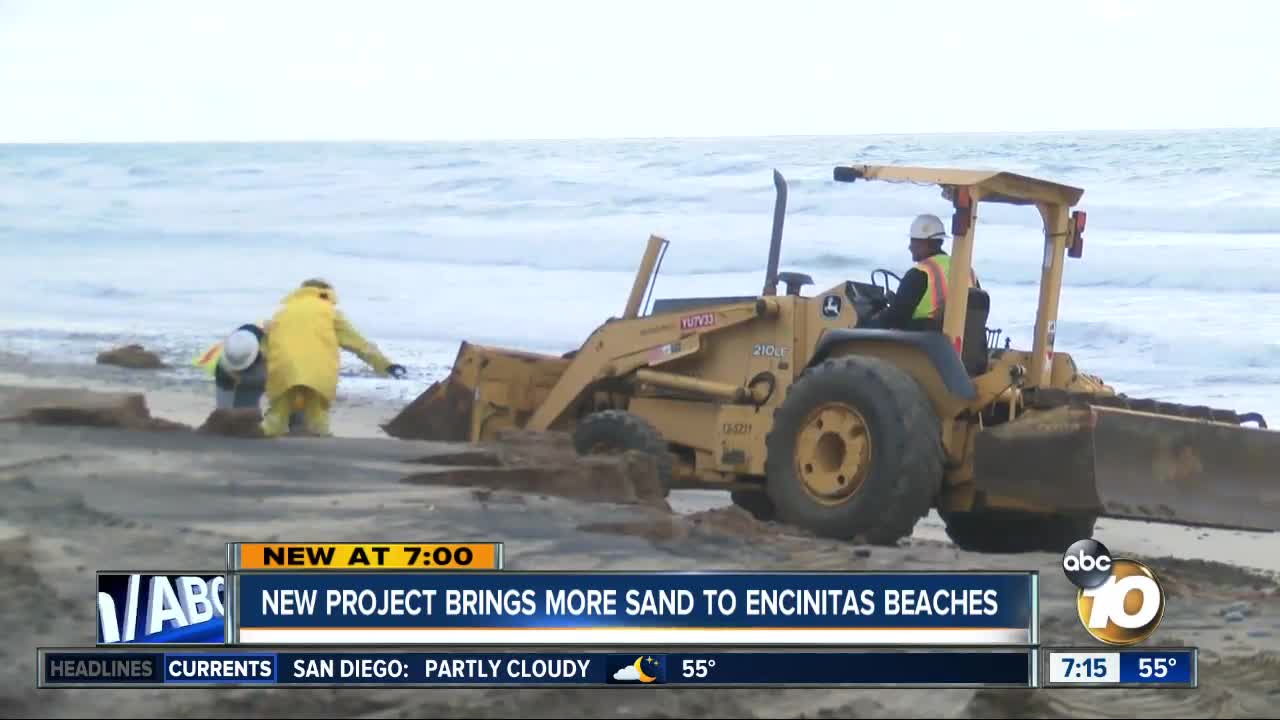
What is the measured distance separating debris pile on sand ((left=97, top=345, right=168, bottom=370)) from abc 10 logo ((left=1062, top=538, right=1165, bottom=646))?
1396 centimetres

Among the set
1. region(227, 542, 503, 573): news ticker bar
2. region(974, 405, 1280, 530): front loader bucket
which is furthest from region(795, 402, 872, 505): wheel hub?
region(227, 542, 503, 573): news ticker bar

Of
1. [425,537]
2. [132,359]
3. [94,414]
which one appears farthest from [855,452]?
[132,359]

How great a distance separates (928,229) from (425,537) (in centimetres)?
305

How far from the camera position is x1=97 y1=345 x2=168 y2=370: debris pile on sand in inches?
745

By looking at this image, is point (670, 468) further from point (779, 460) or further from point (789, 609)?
point (789, 609)

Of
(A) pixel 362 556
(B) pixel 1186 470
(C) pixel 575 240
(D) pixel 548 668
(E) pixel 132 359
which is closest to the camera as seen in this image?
(D) pixel 548 668

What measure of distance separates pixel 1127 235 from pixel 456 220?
12.8 meters

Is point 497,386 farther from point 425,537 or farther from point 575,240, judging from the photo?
point 575,240

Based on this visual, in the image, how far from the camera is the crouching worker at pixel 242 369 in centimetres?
1144

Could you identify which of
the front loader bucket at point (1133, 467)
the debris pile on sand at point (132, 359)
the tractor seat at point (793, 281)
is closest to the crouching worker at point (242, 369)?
the tractor seat at point (793, 281)

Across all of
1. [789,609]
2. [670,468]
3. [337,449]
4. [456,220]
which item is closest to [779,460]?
[670,468]

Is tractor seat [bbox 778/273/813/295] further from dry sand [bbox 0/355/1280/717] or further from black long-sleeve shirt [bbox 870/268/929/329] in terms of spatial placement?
dry sand [bbox 0/355/1280/717]

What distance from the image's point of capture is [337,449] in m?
10.3

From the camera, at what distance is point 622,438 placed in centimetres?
1046
